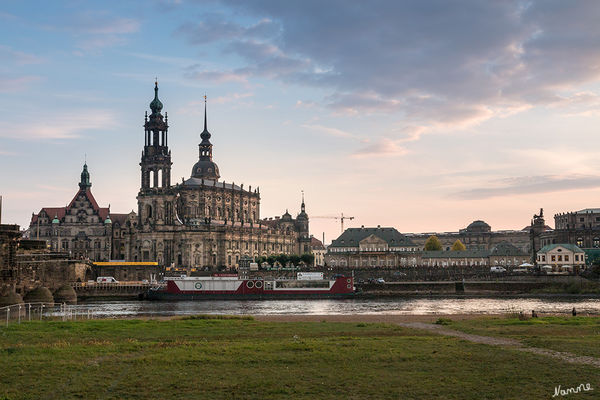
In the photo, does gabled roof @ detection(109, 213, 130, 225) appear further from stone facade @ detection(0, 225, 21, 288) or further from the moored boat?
stone facade @ detection(0, 225, 21, 288)

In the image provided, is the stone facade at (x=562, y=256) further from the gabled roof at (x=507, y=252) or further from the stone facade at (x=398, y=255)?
the stone facade at (x=398, y=255)

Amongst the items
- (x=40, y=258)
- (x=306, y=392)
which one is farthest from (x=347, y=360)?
(x=40, y=258)

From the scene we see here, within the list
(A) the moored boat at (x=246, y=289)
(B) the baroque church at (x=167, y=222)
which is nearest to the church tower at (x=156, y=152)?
(B) the baroque church at (x=167, y=222)

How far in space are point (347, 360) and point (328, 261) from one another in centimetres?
13889

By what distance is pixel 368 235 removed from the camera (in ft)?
548

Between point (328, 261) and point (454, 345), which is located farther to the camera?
point (328, 261)

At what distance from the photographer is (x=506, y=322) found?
43.0 metres

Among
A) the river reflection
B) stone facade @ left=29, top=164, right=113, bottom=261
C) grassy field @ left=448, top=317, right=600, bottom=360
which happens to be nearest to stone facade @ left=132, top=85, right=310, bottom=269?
stone facade @ left=29, top=164, right=113, bottom=261

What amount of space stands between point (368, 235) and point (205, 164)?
49261 millimetres

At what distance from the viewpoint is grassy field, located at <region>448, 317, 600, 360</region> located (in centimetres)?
2893

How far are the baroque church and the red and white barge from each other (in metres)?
49.9

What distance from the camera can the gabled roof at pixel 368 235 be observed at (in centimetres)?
16650

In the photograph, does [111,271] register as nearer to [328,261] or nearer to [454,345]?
[328,261]

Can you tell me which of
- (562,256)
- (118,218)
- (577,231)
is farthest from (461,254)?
(118,218)
